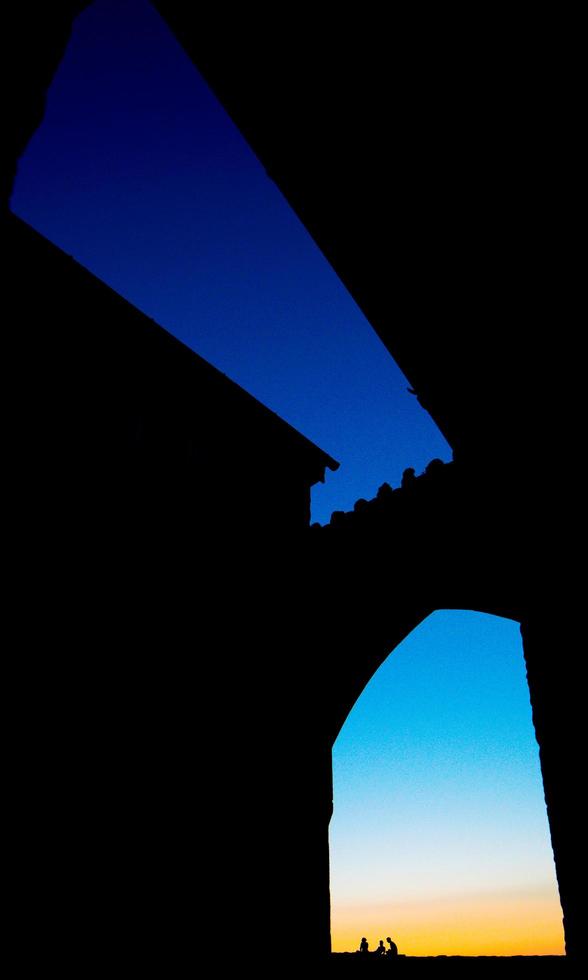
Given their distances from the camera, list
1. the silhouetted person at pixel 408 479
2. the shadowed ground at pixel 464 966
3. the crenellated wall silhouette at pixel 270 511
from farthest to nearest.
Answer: the silhouetted person at pixel 408 479 < the shadowed ground at pixel 464 966 < the crenellated wall silhouette at pixel 270 511

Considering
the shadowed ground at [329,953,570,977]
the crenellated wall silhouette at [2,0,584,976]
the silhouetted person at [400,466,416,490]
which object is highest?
the silhouetted person at [400,466,416,490]

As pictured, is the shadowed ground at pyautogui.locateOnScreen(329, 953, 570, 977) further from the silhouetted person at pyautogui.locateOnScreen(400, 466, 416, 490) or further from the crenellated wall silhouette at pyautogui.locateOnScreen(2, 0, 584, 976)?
the silhouetted person at pyautogui.locateOnScreen(400, 466, 416, 490)

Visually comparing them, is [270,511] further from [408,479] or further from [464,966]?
[464,966]

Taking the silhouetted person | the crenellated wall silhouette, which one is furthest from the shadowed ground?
the silhouetted person

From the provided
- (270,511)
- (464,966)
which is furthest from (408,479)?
(464,966)

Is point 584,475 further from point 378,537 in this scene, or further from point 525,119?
point 378,537

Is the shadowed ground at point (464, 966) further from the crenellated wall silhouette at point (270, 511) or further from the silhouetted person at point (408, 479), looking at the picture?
the silhouetted person at point (408, 479)

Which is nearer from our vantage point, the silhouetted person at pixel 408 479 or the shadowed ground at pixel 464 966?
the shadowed ground at pixel 464 966

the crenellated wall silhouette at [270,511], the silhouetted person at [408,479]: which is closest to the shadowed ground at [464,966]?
the crenellated wall silhouette at [270,511]

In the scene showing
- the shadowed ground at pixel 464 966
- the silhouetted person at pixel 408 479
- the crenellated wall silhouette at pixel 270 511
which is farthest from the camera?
the silhouetted person at pixel 408 479

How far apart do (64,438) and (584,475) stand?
5.95 metres

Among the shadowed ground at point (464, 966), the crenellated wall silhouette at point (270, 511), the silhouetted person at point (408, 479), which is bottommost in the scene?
the shadowed ground at point (464, 966)

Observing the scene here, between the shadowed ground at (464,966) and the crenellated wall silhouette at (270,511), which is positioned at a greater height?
the crenellated wall silhouette at (270,511)

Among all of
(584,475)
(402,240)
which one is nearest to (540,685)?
(584,475)
